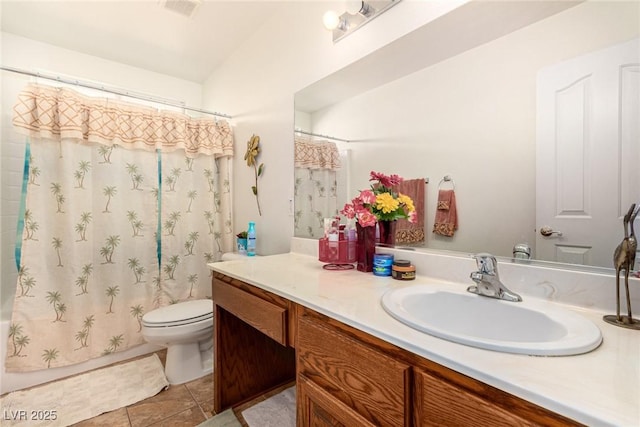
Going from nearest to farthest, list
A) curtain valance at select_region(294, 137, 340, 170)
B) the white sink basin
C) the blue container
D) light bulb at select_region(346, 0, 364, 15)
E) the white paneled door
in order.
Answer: the white sink basin, the white paneled door, the blue container, light bulb at select_region(346, 0, 364, 15), curtain valance at select_region(294, 137, 340, 170)

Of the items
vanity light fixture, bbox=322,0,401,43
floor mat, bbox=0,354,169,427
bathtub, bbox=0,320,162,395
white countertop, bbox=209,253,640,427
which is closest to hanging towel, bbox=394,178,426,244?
white countertop, bbox=209,253,640,427

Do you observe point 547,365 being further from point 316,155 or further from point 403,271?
point 316,155

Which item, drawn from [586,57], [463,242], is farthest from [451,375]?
[586,57]

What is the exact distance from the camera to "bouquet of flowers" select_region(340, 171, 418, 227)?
1150 mm

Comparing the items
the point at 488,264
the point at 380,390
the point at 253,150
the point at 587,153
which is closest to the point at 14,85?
the point at 253,150

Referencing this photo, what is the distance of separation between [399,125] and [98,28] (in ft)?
7.67

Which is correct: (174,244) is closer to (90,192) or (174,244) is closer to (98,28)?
(90,192)

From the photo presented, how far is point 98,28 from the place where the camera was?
2.05 metres

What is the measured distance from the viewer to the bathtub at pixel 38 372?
1615 millimetres

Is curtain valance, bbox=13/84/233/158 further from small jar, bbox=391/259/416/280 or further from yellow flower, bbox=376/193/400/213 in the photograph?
small jar, bbox=391/259/416/280

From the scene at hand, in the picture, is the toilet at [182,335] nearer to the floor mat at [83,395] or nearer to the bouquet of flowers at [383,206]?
the floor mat at [83,395]

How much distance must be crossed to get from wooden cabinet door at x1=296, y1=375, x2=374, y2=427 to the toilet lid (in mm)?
1056

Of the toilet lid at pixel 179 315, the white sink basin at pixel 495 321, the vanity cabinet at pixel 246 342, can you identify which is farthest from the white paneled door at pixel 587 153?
the toilet lid at pixel 179 315

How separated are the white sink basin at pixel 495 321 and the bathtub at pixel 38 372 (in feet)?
6.91
